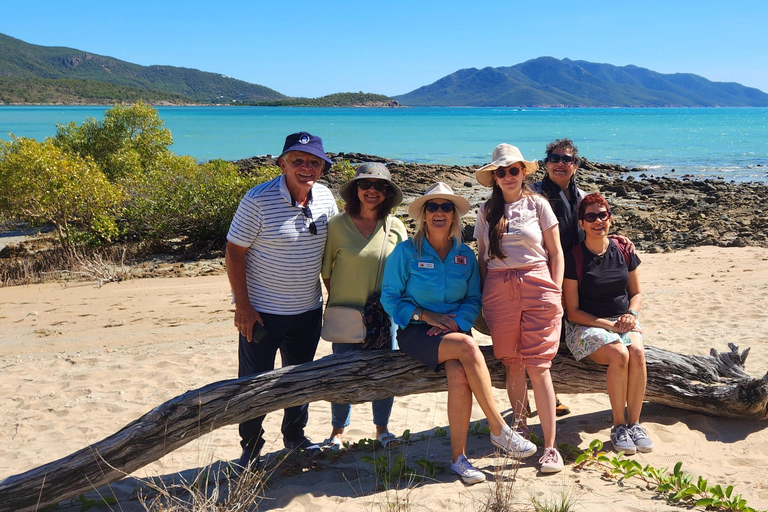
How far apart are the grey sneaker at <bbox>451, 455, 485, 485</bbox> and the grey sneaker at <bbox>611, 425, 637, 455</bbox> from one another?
110 centimetres

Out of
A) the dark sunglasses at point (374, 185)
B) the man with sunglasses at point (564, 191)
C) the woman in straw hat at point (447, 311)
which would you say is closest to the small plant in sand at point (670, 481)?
the woman in straw hat at point (447, 311)

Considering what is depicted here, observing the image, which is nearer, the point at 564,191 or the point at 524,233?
the point at 524,233

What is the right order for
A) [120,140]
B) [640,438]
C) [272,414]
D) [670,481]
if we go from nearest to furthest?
[670,481] < [640,438] < [272,414] < [120,140]

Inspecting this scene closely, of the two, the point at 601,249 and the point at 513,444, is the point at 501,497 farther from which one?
the point at 601,249

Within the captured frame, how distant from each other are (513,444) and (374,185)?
194 cm

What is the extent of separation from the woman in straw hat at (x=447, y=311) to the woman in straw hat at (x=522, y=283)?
0.17m

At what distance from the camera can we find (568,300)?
460 centimetres

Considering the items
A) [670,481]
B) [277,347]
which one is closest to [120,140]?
[277,347]

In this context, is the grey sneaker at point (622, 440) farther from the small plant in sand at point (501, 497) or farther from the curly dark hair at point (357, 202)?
the curly dark hair at point (357, 202)

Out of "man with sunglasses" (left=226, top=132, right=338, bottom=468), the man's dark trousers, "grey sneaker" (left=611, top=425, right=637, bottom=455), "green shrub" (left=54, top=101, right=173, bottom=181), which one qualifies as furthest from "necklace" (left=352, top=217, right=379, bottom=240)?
"green shrub" (left=54, top=101, right=173, bottom=181)

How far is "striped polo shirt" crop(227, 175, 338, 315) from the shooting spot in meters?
4.07

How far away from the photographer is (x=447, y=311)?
4195 millimetres

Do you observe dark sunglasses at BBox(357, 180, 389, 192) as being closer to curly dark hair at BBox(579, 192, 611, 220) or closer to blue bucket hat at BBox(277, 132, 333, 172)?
blue bucket hat at BBox(277, 132, 333, 172)

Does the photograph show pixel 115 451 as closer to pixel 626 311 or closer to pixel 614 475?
pixel 614 475
